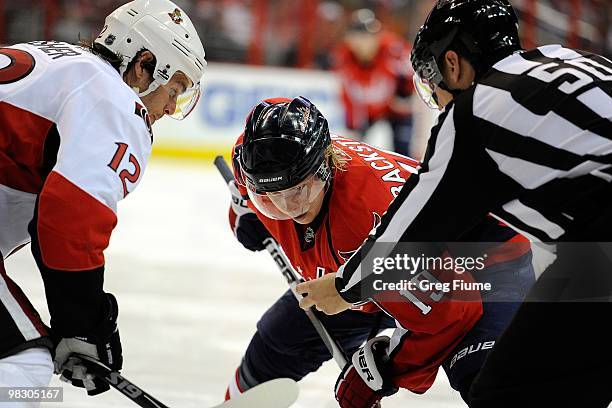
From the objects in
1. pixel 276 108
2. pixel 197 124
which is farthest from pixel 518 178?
pixel 197 124

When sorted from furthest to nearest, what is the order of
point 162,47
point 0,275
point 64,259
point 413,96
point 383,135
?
point 383,135 → point 413,96 → point 162,47 → point 0,275 → point 64,259

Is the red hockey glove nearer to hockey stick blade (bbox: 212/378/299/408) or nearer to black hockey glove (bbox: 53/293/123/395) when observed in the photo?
hockey stick blade (bbox: 212/378/299/408)

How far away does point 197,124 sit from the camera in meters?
8.42

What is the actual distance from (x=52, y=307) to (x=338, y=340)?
1.09 m

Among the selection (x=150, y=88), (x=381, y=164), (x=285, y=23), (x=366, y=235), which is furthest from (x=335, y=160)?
(x=285, y=23)

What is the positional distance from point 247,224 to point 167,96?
32.2 inches

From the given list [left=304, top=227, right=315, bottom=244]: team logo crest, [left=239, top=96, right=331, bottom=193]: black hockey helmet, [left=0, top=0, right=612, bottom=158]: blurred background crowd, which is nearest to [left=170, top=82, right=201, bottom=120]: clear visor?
[left=239, top=96, right=331, bottom=193]: black hockey helmet

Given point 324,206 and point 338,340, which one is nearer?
point 324,206

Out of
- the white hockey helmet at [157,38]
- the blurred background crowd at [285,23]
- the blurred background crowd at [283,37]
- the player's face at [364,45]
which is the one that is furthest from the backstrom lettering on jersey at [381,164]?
the blurred background crowd at [285,23]

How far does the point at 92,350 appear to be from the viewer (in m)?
1.87

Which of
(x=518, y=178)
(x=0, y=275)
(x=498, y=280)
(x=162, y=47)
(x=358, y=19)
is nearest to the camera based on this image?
(x=518, y=178)

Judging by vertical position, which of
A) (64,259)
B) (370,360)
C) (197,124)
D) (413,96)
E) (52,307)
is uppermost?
(64,259)

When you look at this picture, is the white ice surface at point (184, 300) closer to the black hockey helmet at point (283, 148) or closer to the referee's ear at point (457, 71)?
the black hockey helmet at point (283, 148)

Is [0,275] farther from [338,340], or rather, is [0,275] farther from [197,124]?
[197,124]
